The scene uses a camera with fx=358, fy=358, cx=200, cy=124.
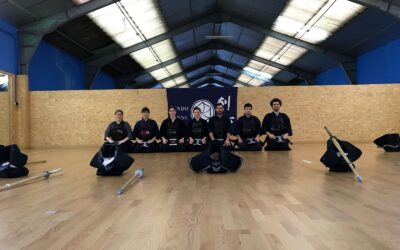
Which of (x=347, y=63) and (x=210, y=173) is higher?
(x=347, y=63)

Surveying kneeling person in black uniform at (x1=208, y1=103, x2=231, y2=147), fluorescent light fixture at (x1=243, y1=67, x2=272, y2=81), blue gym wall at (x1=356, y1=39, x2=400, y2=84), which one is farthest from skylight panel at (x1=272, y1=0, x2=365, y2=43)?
fluorescent light fixture at (x1=243, y1=67, x2=272, y2=81)

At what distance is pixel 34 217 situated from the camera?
2713mm

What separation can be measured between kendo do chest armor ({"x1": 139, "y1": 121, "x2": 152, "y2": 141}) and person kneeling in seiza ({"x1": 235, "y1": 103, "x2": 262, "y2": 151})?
2.20 metres

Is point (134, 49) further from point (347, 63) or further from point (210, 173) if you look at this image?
point (210, 173)

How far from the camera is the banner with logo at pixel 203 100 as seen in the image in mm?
11531

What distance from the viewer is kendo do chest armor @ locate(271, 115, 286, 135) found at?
866cm

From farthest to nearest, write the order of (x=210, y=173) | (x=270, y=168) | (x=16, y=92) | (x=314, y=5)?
1. (x=314, y=5)
2. (x=16, y=92)
3. (x=270, y=168)
4. (x=210, y=173)

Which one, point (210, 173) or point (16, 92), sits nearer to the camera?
point (210, 173)

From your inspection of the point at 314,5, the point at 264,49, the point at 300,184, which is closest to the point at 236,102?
the point at 314,5

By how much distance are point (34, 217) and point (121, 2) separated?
10.7 m

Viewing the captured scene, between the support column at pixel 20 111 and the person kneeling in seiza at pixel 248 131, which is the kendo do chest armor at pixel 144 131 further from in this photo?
the support column at pixel 20 111

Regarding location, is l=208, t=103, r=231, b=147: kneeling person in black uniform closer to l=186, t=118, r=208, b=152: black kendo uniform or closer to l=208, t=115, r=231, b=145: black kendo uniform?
l=208, t=115, r=231, b=145: black kendo uniform

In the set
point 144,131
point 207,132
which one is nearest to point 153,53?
point 144,131

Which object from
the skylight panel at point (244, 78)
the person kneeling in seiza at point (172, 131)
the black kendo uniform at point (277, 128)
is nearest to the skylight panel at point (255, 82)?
the skylight panel at point (244, 78)
